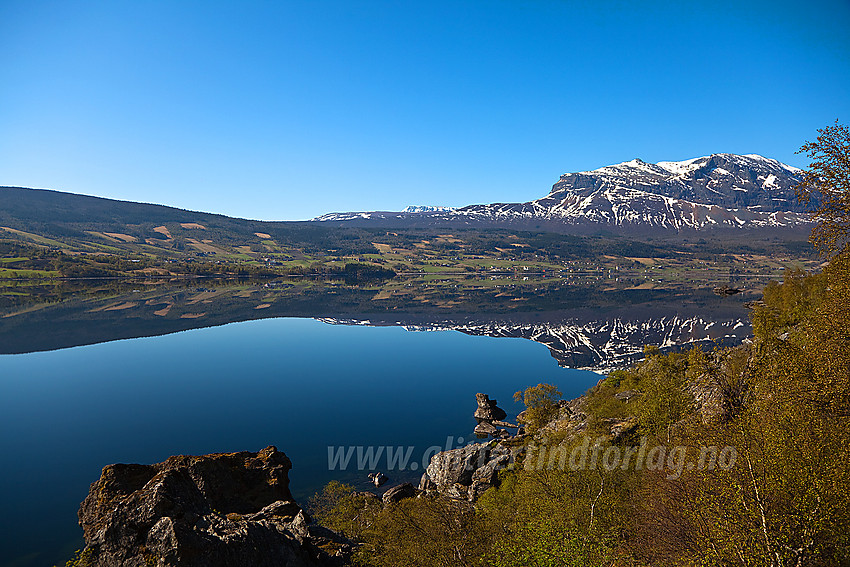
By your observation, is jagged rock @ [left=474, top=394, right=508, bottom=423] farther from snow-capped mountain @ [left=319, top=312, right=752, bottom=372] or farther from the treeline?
snow-capped mountain @ [left=319, top=312, right=752, bottom=372]

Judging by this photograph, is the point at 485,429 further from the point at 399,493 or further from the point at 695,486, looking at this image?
the point at 695,486

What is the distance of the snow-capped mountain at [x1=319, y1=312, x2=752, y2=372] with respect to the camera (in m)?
123

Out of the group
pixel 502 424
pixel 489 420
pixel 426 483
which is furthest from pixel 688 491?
pixel 489 420

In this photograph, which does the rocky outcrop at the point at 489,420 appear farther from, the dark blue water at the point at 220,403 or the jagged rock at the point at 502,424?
the dark blue water at the point at 220,403

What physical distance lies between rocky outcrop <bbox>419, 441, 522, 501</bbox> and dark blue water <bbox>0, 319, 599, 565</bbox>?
5506 mm

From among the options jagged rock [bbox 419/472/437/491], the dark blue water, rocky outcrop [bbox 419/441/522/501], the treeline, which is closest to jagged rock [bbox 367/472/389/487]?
the dark blue water

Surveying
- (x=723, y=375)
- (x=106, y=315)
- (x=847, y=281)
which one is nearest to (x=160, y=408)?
(x=723, y=375)

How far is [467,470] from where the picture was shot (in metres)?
52.8

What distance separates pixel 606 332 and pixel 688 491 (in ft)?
445

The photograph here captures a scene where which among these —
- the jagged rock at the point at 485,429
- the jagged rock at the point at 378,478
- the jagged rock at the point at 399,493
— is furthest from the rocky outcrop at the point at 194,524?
the jagged rock at the point at 485,429

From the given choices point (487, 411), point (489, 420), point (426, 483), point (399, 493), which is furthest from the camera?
point (487, 411)

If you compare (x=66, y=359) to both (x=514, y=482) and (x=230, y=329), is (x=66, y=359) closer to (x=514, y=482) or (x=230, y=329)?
(x=230, y=329)

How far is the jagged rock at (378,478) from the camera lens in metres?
55.0

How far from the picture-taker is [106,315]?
174625 mm
